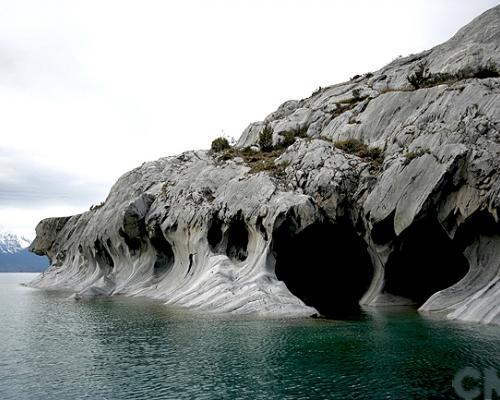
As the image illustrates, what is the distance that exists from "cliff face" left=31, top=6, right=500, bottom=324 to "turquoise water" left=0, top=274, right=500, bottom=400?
575 cm

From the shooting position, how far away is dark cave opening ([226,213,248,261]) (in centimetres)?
5466

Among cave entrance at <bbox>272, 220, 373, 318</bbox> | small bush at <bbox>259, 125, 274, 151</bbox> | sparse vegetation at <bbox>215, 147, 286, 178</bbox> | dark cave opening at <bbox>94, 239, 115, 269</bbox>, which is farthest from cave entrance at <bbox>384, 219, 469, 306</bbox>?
dark cave opening at <bbox>94, 239, 115, 269</bbox>

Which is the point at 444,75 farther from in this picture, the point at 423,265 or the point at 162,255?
the point at 162,255

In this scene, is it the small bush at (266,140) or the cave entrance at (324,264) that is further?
the small bush at (266,140)

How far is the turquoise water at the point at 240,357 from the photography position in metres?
19.4

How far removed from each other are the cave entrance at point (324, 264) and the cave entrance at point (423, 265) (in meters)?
4.41

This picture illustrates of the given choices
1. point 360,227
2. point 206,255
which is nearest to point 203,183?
point 206,255

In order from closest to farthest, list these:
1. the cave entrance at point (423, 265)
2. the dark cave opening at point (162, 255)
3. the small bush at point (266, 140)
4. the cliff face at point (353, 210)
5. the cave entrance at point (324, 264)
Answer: the cliff face at point (353, 210), the cave entrance at point (423, 265), the cave entrance at point (324, 264), the dark cave opening at point (162, 255), the small bush at point (266, 140)

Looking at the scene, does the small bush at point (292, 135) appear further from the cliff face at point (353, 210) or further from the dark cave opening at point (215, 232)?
the dark cave opening at point (215, 232)

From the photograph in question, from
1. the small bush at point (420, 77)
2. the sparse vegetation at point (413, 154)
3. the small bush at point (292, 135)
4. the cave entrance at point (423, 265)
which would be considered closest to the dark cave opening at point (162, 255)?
the small bush at point (292, 135)

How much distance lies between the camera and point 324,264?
56.3 m

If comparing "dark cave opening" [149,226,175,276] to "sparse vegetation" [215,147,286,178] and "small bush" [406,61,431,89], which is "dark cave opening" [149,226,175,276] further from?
"small bush" [406,61,431,89]

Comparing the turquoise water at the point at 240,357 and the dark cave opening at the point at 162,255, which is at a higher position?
the dark cave opening at the point at 162,255

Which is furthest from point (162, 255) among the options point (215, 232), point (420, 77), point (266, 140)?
point (420, 77)
